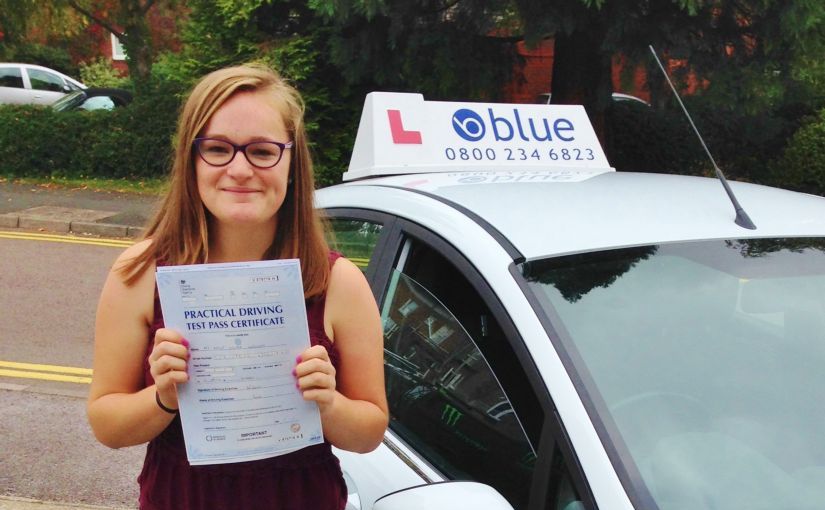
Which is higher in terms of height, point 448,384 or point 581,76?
point 448,384

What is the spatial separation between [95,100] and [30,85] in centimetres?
519

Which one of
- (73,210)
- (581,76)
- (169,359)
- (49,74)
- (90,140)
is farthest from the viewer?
(49,74)

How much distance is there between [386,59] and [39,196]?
646 cm

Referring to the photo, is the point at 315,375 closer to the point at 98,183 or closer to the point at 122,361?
the point at 122,361

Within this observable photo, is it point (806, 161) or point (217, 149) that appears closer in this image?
point (217, 149)

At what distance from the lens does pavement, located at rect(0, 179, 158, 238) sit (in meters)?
11.5

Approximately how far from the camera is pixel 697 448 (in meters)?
1.68

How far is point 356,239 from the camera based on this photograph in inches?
102

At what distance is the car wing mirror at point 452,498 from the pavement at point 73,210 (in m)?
9.54

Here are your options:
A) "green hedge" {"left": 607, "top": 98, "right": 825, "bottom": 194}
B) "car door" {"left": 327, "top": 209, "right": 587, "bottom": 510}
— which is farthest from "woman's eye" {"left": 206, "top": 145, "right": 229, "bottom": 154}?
"green hedge" {"left": 607, "top": 98, "right": 825, "bottom": 194}

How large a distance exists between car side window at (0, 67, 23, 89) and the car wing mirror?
22203 millimetres

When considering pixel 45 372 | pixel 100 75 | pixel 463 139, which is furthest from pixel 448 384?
pixel 100 75

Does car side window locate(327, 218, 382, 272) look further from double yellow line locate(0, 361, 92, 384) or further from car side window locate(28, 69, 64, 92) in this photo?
car side window locate(28, 69, 64, 92)

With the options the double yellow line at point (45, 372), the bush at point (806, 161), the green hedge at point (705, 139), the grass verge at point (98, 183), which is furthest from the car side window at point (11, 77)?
the bush at point (806, 161)
